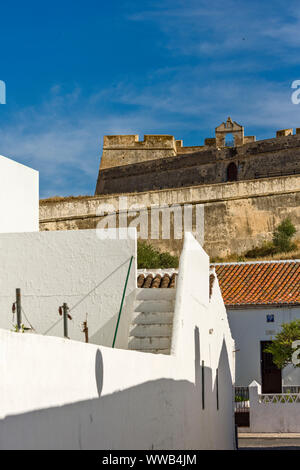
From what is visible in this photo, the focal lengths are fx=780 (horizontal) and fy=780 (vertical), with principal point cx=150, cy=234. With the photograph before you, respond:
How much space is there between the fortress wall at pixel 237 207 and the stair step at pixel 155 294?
84.0 feet

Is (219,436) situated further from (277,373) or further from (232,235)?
(232,235)

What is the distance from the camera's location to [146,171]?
1971 inches

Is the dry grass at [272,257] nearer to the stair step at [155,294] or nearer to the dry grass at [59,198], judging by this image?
the dry grass at [59,198]

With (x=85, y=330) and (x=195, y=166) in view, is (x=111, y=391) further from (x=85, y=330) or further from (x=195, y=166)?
(x=195, y=166)

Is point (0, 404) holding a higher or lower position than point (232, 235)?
lower

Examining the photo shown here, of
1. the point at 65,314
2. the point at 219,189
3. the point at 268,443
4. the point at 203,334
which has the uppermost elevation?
the point at 219,189

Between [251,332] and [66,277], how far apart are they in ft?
42.8

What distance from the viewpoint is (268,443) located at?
17.7m

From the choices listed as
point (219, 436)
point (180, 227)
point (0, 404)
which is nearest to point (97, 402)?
point (0, 404)

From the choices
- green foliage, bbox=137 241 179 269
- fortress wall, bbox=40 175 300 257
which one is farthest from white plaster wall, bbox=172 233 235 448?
fortress wall, bbox=40 175 300 257

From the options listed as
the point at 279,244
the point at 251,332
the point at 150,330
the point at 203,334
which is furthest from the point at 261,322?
the point at 150,330

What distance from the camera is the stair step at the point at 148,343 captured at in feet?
35.4

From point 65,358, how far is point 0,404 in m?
1.12
